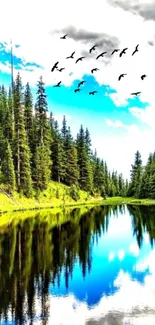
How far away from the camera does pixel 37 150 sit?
88688 mm

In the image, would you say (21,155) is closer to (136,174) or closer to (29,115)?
(29,115)

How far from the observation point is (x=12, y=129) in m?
89.4

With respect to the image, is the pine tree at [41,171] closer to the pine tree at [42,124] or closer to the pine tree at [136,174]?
the pine tree at [42,124]

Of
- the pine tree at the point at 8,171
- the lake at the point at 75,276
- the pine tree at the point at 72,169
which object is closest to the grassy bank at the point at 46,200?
the pine tree at the point at 8,171

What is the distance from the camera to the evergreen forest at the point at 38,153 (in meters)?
79.4

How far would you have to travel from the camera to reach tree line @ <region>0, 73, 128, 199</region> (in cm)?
7925

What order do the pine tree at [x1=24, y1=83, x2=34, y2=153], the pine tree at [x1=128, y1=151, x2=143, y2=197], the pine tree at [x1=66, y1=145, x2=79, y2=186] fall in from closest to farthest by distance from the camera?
the pine tree at [x1=24, y1=83, x2=34, y2=153], the pine tree at [x1=66, y1=145, x2=79, y2=186], the pine tree at [x1=128, y1=151, x2=143, y2=197]

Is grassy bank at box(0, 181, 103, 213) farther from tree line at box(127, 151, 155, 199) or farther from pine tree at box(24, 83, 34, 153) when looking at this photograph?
tree line at box(127, 151, 155, 199)

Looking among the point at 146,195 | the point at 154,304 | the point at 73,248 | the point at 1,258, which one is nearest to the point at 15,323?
the point at 154,304

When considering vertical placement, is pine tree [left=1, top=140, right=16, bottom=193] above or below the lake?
above

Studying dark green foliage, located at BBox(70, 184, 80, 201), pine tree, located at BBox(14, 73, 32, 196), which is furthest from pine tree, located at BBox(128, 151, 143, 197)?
pine tree, located at BBox(14, 73, 32, 196)

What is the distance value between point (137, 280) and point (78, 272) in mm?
3809

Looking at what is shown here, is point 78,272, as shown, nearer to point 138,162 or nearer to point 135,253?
point 135,253

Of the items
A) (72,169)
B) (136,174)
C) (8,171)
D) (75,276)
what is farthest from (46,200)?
(136,174)
